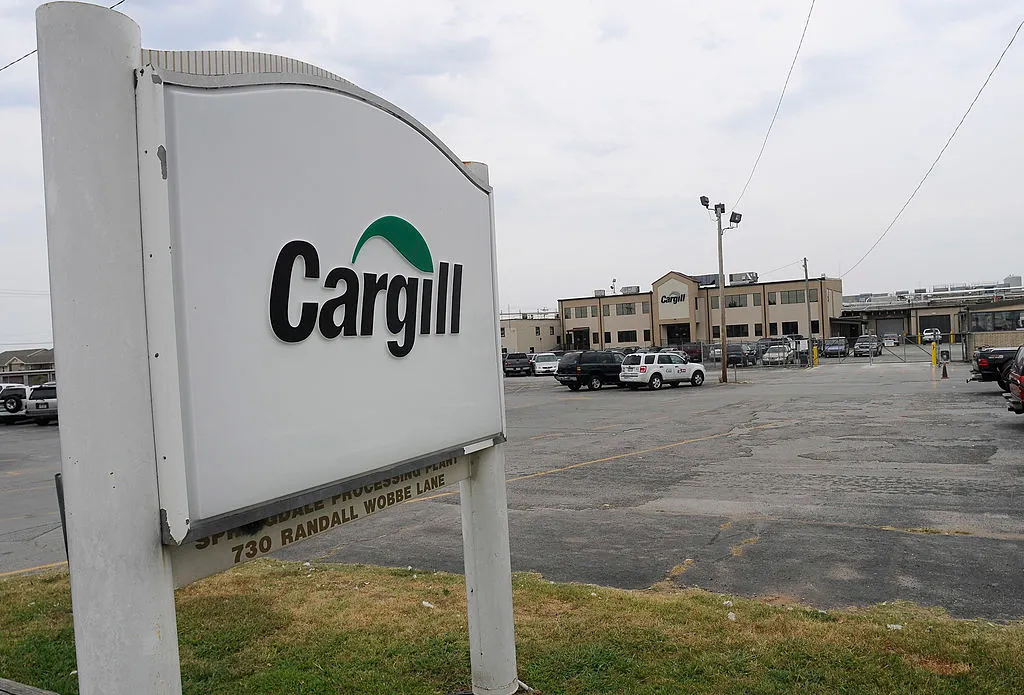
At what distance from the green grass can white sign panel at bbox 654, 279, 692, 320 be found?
275 ft

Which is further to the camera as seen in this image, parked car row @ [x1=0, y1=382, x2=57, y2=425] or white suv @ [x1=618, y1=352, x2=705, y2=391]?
white suv @ [x1=618, y1=352, x2=705, y2=391]

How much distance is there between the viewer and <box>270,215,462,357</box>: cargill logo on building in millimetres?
2750

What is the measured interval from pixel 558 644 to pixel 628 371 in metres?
30.0

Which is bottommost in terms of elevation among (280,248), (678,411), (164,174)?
(678,411)

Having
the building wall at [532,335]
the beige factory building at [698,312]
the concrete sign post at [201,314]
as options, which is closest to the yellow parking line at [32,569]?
the concrete sign post at [201,314]

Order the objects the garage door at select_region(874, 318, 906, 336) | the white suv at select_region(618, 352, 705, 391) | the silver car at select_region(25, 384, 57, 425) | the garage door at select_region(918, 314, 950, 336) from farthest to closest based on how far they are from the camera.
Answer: the garage door at select_region(874, 318, 906, 336) → the garage door at select_region(918, 314, 950, 336) → the white suv at select_region(618, 352, 705, 391) → the silver car at select_region(25, 384, 57, 425)

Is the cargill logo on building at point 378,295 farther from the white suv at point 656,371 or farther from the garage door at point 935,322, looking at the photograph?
the garage door at point 935,322

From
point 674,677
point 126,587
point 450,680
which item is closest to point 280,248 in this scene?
point 126,587

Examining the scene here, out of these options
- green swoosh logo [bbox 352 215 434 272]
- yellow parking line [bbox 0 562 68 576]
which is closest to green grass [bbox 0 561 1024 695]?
yellow parking line [bbox 0 562 68 576]

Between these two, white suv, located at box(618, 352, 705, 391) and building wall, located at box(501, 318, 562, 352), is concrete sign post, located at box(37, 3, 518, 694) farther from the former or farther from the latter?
building wall, located at box(501, 318, 562, 352)

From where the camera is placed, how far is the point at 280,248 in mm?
2729

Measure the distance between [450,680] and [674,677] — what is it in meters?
1.24

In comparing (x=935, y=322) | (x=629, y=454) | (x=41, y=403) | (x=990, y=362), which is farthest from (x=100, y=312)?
(x=935, y=322)

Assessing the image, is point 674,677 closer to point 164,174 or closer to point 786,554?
point 786,554
